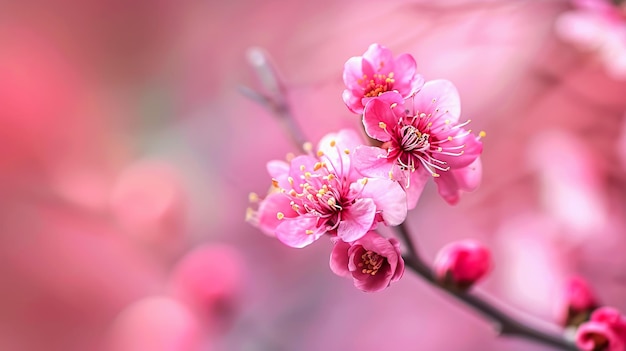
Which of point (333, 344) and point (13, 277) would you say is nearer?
point (333, 344)

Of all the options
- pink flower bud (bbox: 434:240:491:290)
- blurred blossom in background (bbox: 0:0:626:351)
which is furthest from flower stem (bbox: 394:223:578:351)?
blurred blossom in background (bbox: 0:0:626:351)

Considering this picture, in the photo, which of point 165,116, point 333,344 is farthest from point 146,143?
point 333,344

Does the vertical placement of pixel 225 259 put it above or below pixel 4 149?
below

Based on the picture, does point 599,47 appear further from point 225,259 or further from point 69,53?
point 69,53

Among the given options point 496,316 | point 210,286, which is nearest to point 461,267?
point 496,316

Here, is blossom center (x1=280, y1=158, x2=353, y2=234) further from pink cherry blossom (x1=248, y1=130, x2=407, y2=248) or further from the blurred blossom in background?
the blurred blossom in background

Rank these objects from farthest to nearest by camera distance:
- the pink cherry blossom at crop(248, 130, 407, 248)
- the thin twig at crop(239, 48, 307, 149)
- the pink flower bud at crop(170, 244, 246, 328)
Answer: the pink flower bud at crop(170, 244, 246, 328) → the thin twig at crop(239, 48, 307, 149) → the pink cherry blossom at crop(248, 130, 407, 248)

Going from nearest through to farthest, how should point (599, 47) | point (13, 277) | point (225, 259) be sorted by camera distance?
point (599, 47), point (225, 259), point (13, 277)
